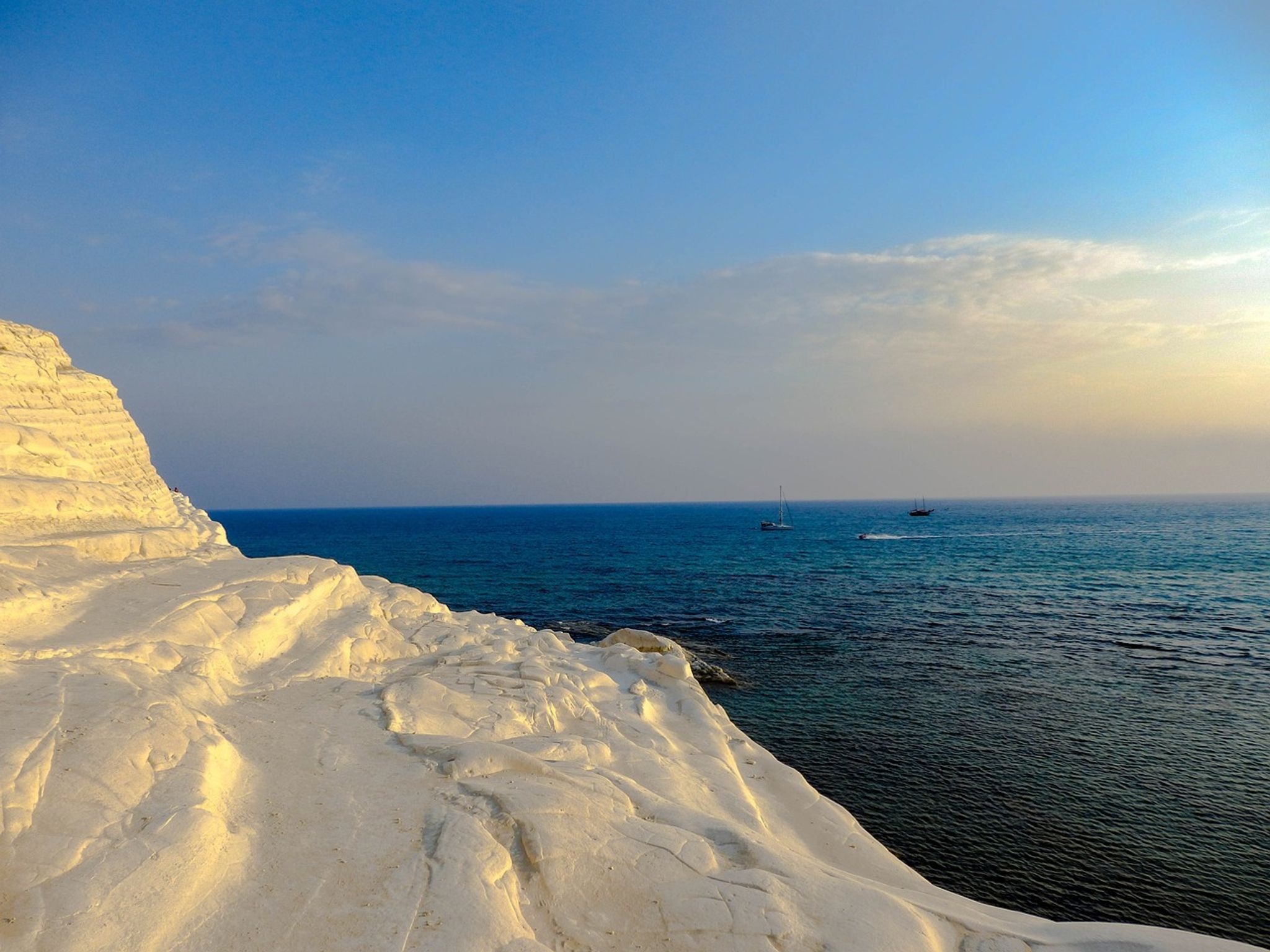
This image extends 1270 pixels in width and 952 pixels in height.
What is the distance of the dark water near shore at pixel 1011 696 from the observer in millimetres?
14883

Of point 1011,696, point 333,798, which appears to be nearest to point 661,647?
point 1011,696

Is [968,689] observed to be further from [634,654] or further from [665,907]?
[665,907]

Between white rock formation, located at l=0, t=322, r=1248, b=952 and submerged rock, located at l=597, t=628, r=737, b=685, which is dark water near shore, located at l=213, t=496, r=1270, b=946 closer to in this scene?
submerged rock, located at l=597, t=628, r=737, b=685

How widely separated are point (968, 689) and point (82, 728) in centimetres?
2911

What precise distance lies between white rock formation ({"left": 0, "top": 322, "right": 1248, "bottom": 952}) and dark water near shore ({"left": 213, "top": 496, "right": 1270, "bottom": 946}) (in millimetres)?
5061

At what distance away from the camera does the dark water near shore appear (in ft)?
48.8

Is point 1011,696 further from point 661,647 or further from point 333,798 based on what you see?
point 333,798

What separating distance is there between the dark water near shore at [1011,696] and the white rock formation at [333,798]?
16.6 ft

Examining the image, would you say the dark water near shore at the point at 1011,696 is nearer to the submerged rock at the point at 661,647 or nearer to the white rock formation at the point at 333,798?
the submerged rock at the point at 661,647

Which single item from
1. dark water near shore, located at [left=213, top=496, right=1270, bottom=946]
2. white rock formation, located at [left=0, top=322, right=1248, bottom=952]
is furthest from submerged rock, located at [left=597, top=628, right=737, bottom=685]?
white rock formation, located at [left=0, top=322, right=1248, bottom=952]

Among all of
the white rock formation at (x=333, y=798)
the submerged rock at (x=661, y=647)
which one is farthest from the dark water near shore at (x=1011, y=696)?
the white rock formation at (x=333, y=798)

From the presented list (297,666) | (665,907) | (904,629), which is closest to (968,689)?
(904,629)

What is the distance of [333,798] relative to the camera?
346 inches

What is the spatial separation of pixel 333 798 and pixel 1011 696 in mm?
26841
